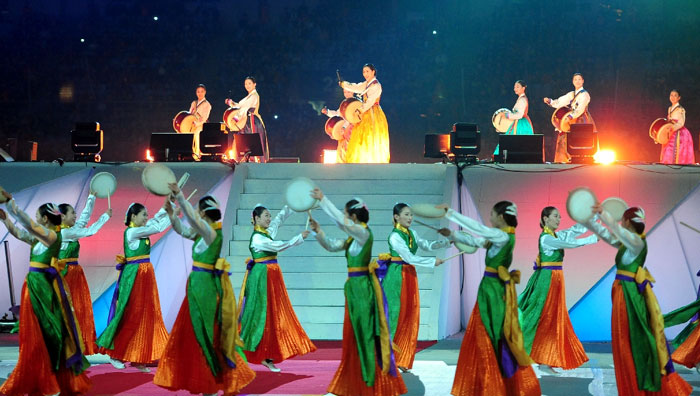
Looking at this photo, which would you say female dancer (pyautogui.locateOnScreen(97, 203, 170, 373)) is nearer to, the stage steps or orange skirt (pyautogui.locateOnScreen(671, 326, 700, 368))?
the stage steps

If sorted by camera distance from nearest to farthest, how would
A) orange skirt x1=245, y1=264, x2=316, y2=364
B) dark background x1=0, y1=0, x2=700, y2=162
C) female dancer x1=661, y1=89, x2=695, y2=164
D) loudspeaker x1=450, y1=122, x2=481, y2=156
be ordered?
orange skirt x1=245, y1=264, x2=316, y2=364
loudspeaker x1=450, y1=122, x2=481, y2=156
female dancer x1=661, y1=89, x2=695, y2=164
dark background x1=0, y1=0, x2=700, y2=162

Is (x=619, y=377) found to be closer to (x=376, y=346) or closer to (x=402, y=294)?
(x=376, y=346)

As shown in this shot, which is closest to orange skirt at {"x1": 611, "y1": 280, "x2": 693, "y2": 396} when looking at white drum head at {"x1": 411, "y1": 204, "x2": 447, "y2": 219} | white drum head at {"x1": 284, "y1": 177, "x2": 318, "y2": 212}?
white drum head at {"x1": 411, "y1": 204, "x2": 447, "y2": 219}

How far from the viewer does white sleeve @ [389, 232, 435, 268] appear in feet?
20.4

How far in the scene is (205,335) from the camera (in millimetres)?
5504

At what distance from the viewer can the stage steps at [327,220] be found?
8.64 m

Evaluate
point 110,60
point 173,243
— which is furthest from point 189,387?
point 110,60

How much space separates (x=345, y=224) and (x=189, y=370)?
1.34m

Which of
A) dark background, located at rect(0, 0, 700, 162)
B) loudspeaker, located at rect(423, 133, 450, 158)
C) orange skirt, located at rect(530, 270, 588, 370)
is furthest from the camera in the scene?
dark background, located at rect(0, 0, 700, 162)

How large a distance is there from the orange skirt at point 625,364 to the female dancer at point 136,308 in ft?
11.0

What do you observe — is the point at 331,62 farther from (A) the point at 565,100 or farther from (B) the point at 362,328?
(B) the point at 362,328

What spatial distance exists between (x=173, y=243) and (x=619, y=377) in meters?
5.06

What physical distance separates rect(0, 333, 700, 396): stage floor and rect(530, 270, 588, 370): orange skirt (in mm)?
112

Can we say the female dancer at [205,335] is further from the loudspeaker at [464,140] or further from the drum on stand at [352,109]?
the drum on stand at [352,109]
